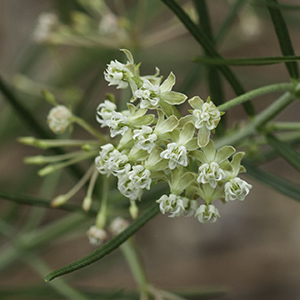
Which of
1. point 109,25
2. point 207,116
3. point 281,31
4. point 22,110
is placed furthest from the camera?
point 109,25

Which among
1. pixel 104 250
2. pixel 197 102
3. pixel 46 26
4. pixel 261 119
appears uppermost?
pixel 46 26

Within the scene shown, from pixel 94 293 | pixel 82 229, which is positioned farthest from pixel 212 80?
pixel 82 229

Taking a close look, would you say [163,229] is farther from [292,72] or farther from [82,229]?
[292,72]

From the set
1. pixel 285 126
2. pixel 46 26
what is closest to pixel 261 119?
pixel 285 126

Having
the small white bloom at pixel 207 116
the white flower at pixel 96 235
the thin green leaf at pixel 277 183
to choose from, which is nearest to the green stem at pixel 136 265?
the white flower at pixel 96 235

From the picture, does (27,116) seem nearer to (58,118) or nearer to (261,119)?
(58,118)

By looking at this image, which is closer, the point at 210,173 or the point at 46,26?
the point at 210,173

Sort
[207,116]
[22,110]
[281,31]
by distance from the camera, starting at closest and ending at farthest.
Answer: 1. [207,116]
2. [281,31]
3. [22,110]
